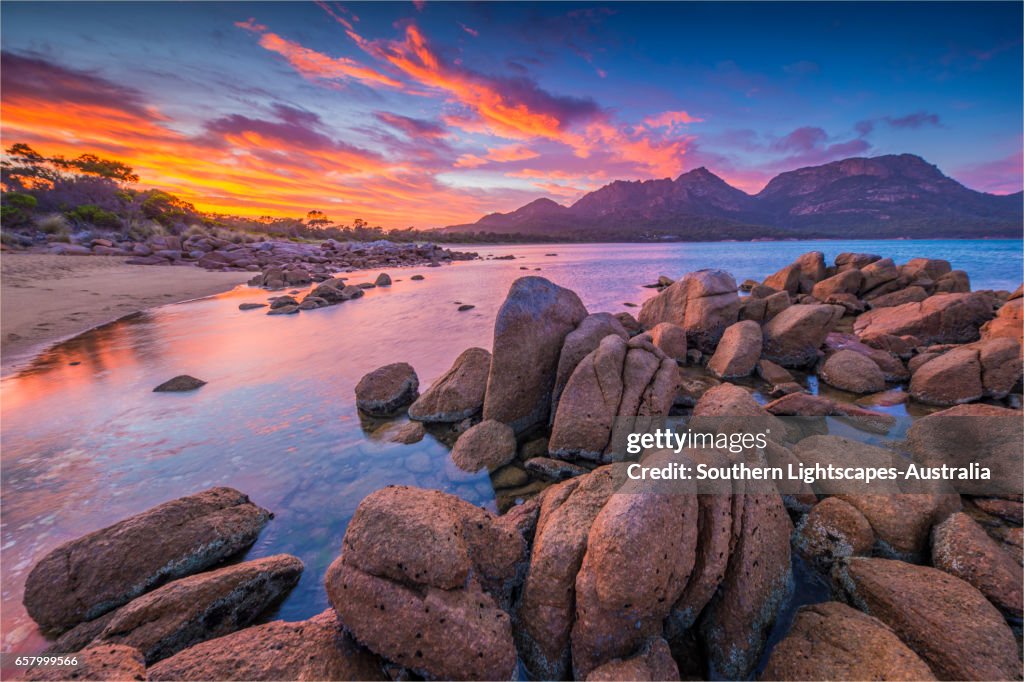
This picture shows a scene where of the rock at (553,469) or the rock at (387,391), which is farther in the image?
the rock at (387,391)

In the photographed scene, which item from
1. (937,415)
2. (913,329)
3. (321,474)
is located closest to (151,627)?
(321,474)

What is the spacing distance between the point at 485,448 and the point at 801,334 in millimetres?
A: 9434

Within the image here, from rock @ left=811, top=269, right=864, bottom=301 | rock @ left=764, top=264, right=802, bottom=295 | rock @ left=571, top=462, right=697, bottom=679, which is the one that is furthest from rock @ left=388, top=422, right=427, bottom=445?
rock @ left=764, top=264, right=802, bottom=295

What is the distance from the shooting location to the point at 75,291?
19.7 metres

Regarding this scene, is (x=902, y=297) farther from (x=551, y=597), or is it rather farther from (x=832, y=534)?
(x=551, y=597)

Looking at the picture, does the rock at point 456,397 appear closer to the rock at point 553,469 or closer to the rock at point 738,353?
the rock at point 553,469

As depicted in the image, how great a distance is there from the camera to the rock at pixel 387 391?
8297 millimetres

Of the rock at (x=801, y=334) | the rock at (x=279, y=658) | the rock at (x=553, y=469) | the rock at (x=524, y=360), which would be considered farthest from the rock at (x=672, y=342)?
the rock at (x=279, y=658)

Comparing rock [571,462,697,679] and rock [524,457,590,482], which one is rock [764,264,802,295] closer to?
rock [524,457,590,482]

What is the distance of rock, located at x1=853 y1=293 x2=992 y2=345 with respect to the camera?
11.3 meters

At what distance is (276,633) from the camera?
10.4ft

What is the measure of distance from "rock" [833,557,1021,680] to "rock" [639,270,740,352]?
8.61 metres

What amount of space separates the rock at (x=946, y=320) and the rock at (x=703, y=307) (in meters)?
4.25

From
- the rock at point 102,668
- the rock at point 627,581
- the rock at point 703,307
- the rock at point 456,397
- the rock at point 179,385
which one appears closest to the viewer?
the rock at point 102,668
